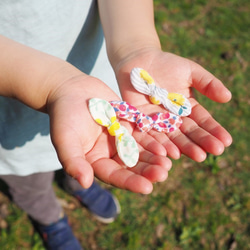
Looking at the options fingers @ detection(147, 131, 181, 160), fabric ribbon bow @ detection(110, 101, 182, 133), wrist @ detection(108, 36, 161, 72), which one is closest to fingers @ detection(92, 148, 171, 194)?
fingers @ detection(147, 131, 181, 160)

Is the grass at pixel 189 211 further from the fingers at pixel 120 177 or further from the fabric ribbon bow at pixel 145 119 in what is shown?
the fingers at pixel 120 177

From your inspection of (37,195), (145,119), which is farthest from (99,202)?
(145,119)

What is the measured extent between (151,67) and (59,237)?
168 centimetres

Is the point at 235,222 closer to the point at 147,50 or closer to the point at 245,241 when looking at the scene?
the point at 245,241

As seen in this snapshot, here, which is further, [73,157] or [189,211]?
[189,211]

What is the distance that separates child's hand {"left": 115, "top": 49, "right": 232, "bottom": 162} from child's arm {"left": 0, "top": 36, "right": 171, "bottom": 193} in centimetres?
14

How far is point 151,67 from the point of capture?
1738 millimetres

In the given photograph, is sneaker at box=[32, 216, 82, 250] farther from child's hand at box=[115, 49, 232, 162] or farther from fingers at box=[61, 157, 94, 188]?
fingers at box=[61, 157, 94, 188]

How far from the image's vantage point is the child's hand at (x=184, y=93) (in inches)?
56.8

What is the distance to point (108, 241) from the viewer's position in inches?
104

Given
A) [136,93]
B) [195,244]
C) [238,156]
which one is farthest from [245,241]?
[136,93]

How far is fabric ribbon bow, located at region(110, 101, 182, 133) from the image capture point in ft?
5.13

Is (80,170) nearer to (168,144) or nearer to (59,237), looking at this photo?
(168,144)

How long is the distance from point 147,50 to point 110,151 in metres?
0.66
